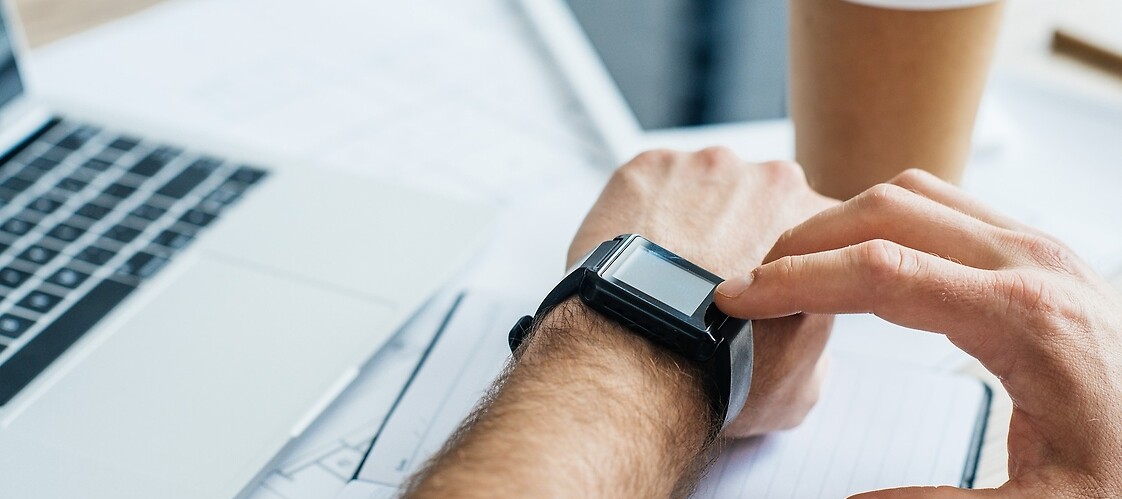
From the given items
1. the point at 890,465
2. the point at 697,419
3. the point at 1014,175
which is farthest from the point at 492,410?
the point at 1014,175

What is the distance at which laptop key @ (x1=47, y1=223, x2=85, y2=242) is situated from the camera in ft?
2.17

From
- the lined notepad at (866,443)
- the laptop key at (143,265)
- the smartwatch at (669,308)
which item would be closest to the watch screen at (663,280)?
the smartwatch at (669,308)

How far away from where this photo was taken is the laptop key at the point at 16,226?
2.20ft

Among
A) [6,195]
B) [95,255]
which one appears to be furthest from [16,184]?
[95,255]

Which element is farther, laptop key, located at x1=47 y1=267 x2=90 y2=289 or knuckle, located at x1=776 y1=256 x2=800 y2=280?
laptop key, located at x1=47 y1=267 x2=90 y2=289

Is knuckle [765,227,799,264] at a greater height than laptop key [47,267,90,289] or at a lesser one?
greater

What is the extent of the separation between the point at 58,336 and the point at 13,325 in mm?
29

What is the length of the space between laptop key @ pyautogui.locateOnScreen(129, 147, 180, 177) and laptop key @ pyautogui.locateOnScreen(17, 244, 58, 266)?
98mm

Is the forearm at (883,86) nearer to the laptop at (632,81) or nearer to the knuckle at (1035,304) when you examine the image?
the laptop at (632,81)

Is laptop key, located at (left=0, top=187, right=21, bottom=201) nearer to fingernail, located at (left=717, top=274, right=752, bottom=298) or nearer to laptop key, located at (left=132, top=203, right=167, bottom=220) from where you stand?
laptop key, located at (left=132, top=203, right=167, bottom=220)

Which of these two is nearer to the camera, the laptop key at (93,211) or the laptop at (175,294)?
the laptop at (175,294)

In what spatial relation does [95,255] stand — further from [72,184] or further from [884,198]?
[884,198]

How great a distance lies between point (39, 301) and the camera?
2.01 ft

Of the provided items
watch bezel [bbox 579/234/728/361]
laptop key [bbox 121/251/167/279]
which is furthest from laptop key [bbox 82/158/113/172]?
watch bezel [bbox 579/234/728/361]
